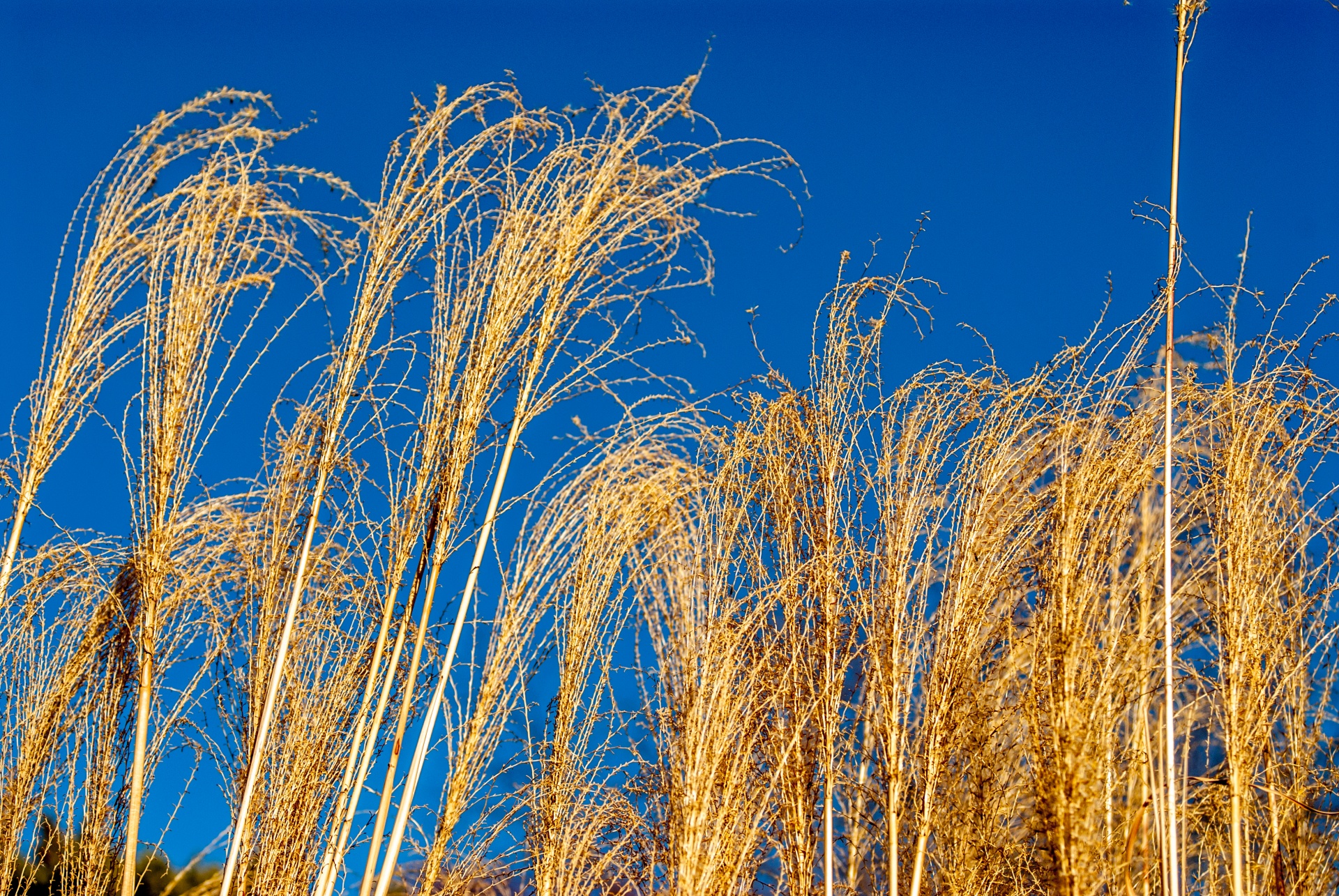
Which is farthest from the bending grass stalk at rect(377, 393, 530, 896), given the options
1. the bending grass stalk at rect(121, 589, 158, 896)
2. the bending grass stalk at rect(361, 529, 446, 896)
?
the bending grass stalk at rect(121, 589, 158, 896)

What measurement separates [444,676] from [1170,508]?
271cm

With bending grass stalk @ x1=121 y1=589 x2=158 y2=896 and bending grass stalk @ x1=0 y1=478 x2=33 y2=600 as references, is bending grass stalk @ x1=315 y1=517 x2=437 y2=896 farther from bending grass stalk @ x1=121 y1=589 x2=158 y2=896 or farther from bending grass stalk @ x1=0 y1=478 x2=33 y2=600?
bending grass stalk @ x1=0 y1=478 x2=33 y2=600

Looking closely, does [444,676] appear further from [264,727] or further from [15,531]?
[15,531]

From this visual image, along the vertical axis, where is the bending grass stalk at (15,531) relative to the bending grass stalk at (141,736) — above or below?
above

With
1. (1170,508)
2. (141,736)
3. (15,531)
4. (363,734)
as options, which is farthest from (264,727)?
(1170,508)

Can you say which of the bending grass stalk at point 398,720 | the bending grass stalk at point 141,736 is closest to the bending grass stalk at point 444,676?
the bending grass stalk at point 398,720

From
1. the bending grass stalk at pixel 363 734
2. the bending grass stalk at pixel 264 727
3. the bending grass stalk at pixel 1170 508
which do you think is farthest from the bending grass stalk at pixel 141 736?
the bending grass stalk at pixel 1170 508

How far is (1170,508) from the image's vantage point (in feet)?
12.4

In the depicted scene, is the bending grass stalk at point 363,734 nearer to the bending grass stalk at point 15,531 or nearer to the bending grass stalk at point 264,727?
the bending grass stalk at point 264,727

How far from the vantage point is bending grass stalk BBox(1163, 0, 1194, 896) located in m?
3.67

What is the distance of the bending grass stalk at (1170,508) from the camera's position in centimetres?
367

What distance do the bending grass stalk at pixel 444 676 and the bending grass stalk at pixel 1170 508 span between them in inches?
94.2

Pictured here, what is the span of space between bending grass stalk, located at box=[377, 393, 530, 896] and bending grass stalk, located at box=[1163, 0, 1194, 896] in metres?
2.39

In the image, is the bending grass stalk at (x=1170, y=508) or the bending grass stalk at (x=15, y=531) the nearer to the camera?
the bending grass stalk at (x=1170, y=508)
